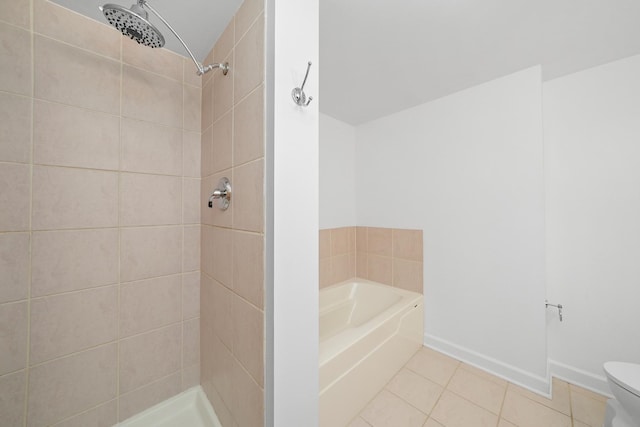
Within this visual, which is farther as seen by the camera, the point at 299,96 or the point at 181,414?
the point at 181,414

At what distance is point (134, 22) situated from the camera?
69 cm

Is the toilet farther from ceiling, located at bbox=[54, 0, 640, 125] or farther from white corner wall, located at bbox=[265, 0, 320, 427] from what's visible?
ceiling, located at bbox=[54, 0, 640, 125]

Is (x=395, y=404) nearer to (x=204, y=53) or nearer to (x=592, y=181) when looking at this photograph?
(x=592, y=181)

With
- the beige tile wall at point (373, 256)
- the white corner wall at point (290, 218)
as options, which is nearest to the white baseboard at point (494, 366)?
the beige tile wall at point (373, 256)

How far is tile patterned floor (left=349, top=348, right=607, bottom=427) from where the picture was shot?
1162 millimetres

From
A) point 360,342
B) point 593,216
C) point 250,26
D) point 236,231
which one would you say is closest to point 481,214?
point 593,216

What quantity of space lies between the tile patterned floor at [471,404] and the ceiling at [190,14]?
84.3 inches

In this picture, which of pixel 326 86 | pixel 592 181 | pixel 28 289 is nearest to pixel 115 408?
pixel 28 289

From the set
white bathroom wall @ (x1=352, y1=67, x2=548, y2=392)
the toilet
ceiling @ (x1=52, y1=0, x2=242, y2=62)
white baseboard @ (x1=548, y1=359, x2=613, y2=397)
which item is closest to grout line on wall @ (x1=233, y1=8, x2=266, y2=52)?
ceiling @ (x1=52, y1=0, x2=242, y2=62)

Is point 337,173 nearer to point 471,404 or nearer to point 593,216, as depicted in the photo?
point 593,216

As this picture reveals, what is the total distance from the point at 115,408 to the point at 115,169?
111 centimetres

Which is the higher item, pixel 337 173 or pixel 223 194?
pixel 337 173

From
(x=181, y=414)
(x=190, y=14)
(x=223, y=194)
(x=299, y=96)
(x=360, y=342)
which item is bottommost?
(x=181, y=414)

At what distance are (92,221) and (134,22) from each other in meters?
0.82
